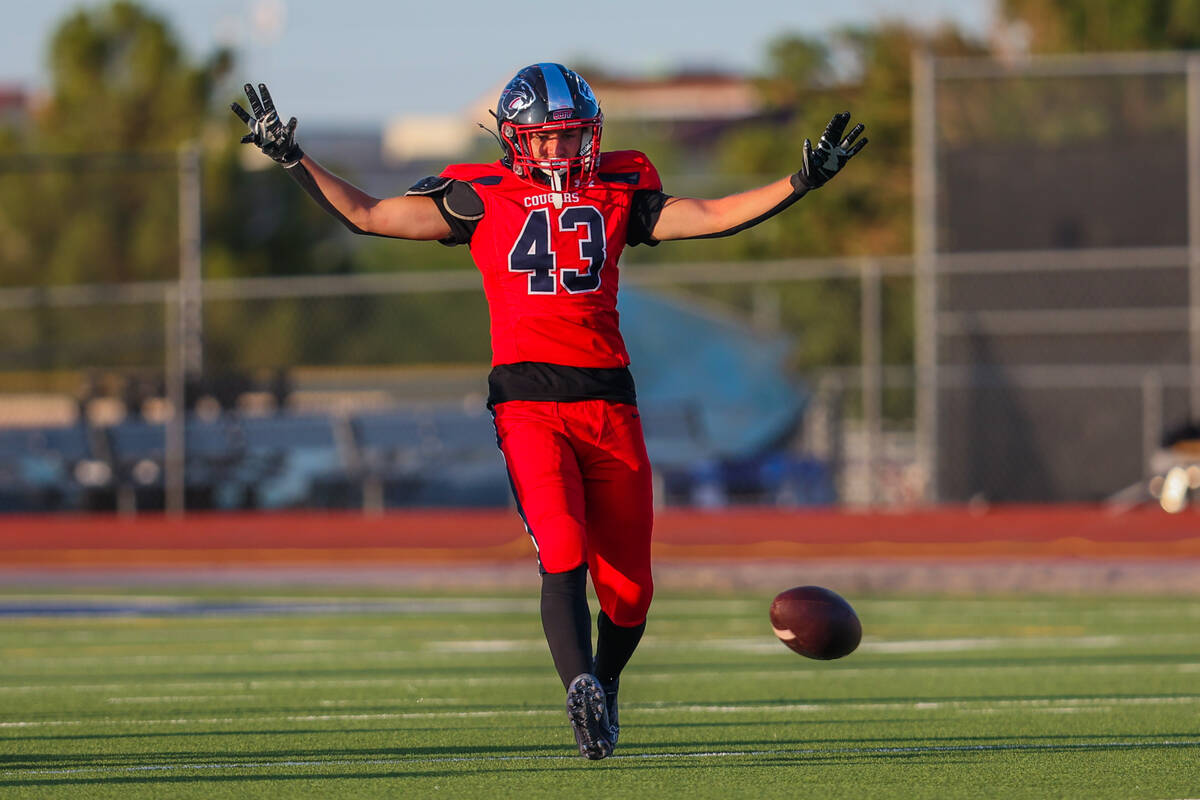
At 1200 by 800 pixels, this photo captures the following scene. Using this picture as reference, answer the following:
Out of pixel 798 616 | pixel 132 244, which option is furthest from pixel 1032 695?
pixel 132 244

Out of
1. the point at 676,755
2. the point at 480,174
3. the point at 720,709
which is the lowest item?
the point at 720,709

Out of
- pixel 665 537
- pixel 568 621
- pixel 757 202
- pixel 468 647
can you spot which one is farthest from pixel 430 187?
pixel 665 537

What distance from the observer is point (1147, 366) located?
69.5 ft

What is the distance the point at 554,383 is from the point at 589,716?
3.57 feet

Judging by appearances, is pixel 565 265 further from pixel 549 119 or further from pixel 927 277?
pixel 927 277

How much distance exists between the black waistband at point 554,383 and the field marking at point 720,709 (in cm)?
160

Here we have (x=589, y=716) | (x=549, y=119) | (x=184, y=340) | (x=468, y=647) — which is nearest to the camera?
(x=589, y=716)

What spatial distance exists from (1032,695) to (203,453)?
12570mm

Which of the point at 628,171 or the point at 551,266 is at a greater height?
the point at 628,171

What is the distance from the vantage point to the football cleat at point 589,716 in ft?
18.4

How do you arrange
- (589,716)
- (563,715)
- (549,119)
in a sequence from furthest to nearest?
(563,715)
(549,119)
(589,716)

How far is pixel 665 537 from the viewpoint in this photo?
56.4ft

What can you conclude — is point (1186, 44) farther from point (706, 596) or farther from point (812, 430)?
point (706, 596)

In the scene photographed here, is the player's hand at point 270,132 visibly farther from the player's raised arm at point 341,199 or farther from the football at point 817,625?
the football at point 817,625
